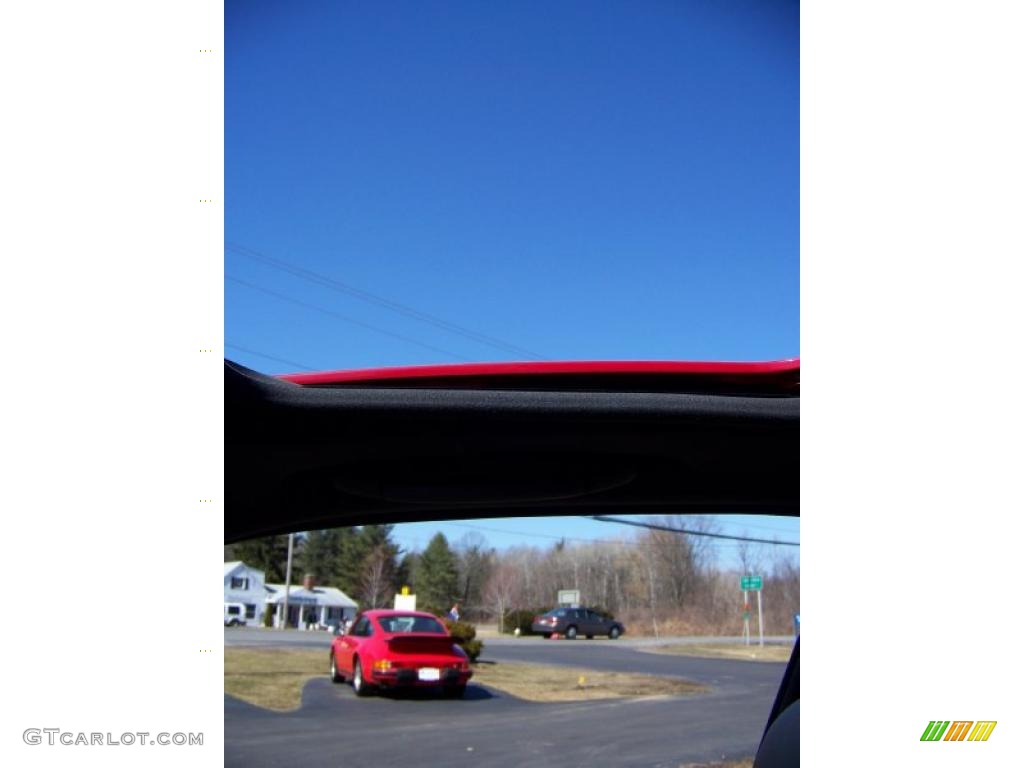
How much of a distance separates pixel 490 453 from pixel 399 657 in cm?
1261

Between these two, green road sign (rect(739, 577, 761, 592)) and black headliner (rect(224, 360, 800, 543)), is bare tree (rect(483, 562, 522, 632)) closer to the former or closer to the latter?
green road sign (rect(739, 577, 761, 592))

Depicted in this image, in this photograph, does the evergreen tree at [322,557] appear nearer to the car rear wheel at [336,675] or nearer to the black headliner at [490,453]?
Answer: the car rear wheel at [336,675]

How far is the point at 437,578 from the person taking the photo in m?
71.0

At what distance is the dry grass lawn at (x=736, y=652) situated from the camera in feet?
A: 81.4

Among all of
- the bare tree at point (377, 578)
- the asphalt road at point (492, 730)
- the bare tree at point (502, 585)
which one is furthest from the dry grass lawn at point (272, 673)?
the bare tree at point (502, 585)
